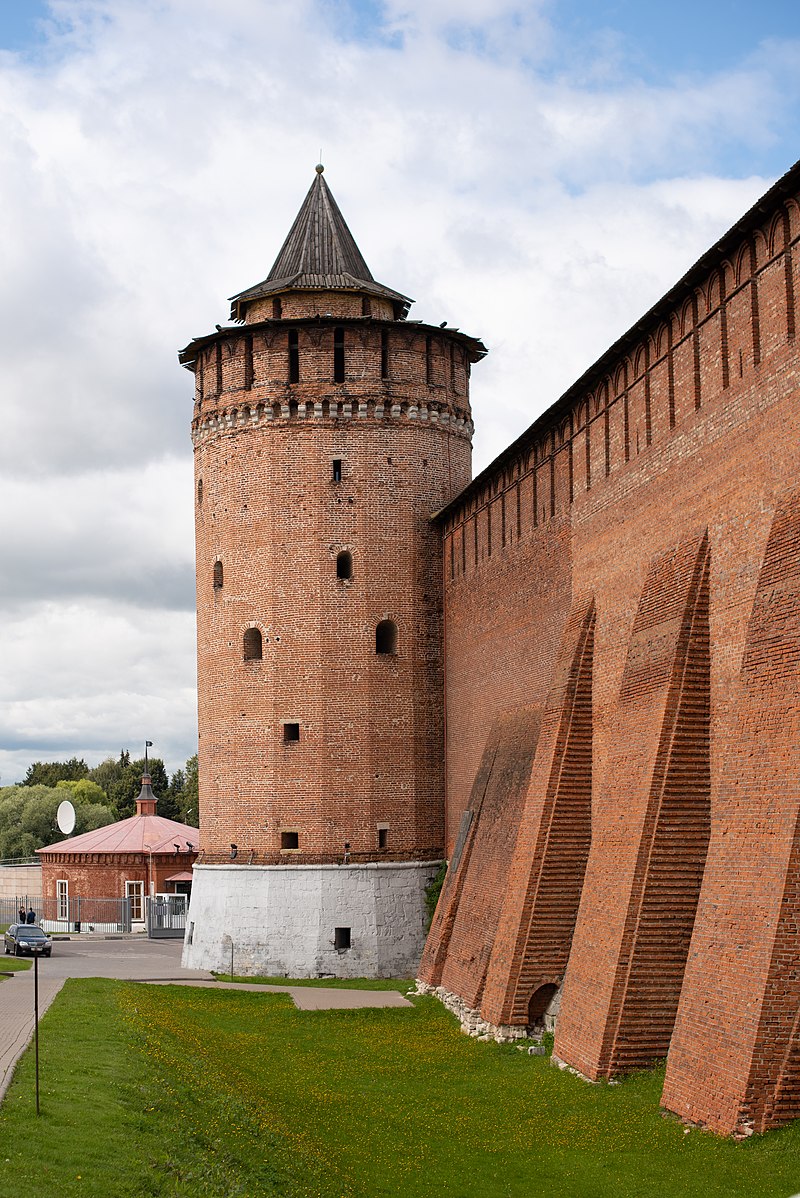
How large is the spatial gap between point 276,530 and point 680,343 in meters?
13.0

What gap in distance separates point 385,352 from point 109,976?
13204 mm

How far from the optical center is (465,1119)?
13664 mm

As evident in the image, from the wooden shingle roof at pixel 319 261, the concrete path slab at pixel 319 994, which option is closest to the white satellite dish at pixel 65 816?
the concrete path slab at pixel 319 994

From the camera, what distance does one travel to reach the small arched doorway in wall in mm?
18266

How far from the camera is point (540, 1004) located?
18406 millimetres

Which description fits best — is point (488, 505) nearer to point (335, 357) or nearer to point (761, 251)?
point (335, 357)

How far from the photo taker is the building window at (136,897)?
47.7 metres

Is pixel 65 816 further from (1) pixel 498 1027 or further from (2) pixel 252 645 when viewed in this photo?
(1) pixel 498 1027

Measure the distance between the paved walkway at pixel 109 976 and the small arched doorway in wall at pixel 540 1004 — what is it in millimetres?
4539

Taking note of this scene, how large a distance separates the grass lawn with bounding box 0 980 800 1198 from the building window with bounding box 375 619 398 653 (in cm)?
1042

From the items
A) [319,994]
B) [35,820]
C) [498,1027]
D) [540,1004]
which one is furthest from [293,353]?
[35,820]

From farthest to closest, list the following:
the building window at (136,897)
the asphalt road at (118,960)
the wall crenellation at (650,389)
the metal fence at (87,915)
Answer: the building window at (136,897) < the metal fence at (87,915) < the asphalt road at (118,960) < the wall crenellation at (650,389)

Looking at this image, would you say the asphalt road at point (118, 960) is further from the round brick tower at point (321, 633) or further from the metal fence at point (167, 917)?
the round brick tower at point (321, 633)

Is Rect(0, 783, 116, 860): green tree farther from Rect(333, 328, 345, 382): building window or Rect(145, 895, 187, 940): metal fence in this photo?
Rect(333, 328, 345, 382): building window
